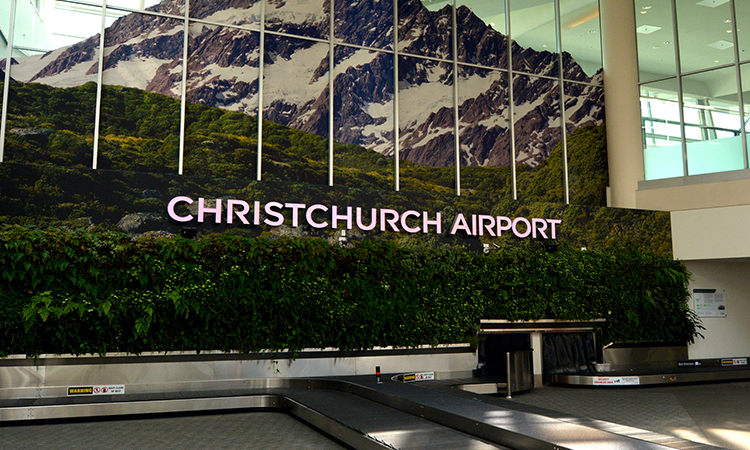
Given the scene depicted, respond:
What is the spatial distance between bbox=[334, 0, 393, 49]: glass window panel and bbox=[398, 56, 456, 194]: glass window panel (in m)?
0.72

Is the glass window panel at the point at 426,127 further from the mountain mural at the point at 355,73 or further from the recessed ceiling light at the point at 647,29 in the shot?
the recessed ceiling light at the point at 647,29

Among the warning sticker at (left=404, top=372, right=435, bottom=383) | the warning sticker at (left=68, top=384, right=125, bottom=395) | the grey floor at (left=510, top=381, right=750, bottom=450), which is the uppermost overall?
the warning sticker at (left=68, top=384, right=125, bottom=395)

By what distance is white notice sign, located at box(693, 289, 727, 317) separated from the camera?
1442cm

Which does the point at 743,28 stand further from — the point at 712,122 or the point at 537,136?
the point at 537,136

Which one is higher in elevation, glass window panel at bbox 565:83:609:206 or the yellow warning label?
glass window panel at bbox 565:83:609:206

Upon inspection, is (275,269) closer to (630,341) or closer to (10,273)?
(10,273)

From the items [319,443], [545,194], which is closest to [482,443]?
[319,443]

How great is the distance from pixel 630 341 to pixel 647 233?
285 centimetres

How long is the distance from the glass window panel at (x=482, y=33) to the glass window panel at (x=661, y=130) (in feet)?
12.7

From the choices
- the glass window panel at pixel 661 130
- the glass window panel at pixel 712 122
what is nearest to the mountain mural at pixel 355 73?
the glass window panel at pixel 661 130

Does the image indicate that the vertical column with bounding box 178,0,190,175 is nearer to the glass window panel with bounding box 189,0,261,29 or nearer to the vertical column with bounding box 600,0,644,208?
the glass window panel with bounding box 189,0,261,29

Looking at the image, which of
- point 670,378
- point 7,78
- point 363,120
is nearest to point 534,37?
point 363,120

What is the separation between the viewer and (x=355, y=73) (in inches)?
557

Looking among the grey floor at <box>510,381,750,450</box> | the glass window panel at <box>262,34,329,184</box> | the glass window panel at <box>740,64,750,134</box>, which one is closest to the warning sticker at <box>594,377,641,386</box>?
the grey floor at <box>510,381,750,450</box>
